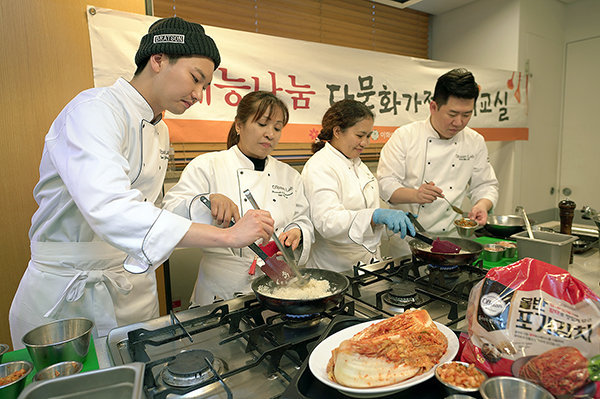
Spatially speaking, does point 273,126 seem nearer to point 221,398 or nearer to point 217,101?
point 217,101

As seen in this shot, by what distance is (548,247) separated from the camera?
1572 mm

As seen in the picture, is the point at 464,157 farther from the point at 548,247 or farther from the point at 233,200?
the point at 233,200

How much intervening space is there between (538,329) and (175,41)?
127cm

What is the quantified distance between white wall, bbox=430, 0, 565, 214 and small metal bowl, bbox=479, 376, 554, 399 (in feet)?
15.1

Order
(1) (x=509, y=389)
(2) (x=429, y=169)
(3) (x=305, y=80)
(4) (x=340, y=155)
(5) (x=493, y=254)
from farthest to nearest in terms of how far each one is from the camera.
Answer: (3) (x=305, y=80)
(2) (x=429, y=169)
(4) (x=340, y=155)
(5) (x=493, y=254)
(1) (x=509, y=389)

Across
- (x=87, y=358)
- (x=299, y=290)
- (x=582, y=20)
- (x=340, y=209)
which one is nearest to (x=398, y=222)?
(x=340, y=209)

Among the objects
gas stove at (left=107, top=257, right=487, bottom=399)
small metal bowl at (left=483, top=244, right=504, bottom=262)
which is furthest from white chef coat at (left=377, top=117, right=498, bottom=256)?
gas stove at (left=107, top=257, right=487, bottom=399)

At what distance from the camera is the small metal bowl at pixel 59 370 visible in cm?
84

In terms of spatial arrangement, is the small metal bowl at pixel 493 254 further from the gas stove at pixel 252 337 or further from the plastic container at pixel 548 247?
the gas stove at pixel 252 337

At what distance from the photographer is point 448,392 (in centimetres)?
72

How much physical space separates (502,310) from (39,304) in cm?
151

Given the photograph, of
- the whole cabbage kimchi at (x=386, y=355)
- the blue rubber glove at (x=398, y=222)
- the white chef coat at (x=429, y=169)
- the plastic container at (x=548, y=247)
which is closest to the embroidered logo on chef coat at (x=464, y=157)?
the white chef coat at (x=429, y=169)

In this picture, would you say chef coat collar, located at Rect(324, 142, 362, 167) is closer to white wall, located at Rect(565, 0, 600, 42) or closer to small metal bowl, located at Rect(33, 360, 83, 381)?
small metal bowl, located at Rect(33, 360, 83, 381)

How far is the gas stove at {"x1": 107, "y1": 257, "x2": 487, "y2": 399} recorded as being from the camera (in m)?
0.86
